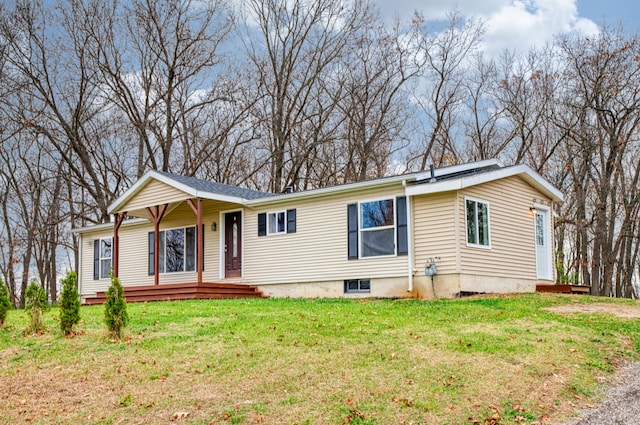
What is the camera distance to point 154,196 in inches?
749

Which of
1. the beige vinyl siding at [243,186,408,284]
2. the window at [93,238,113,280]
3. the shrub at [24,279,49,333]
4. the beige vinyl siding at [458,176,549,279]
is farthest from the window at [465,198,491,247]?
the window at [93,238,113,280]

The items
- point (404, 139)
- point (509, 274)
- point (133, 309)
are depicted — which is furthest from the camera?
point (404, 139)

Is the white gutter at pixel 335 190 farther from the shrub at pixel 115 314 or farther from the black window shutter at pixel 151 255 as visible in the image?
the shrub at pixel 115 314

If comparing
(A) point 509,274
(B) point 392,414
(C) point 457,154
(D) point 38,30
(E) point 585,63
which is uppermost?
(D) point 38,30

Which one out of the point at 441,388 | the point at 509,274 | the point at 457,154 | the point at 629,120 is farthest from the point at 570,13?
the point at 441,388

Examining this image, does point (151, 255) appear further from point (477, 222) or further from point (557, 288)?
point (557, 288)

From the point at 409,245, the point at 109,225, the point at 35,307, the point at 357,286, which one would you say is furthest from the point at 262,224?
the point at 35,307

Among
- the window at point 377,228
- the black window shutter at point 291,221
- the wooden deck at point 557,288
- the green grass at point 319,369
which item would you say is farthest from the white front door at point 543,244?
the black window shutter at point 291,221

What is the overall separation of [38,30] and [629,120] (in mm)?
22566

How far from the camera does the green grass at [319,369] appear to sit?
275 inches

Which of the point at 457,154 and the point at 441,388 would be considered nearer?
the point at 441,388

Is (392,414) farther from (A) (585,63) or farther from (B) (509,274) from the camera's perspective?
(A) (585,63)

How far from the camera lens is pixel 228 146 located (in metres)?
29.9

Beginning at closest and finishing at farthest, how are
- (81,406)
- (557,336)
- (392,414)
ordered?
1. (392,414)
2. (81,406)
3. (557,336)
